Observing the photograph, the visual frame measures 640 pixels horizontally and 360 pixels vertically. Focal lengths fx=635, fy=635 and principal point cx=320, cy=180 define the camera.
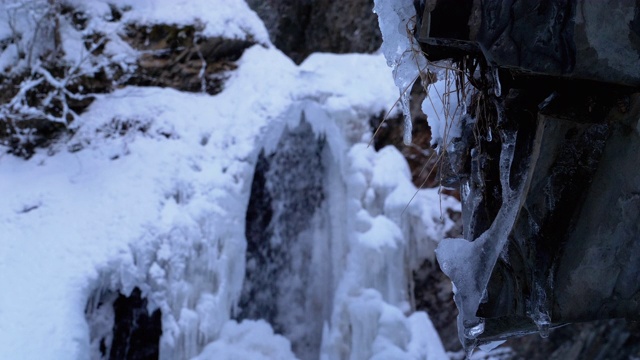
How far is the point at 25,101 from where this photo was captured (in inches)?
198

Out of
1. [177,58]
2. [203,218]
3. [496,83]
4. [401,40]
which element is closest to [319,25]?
[177,58]

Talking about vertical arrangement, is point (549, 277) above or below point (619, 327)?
above

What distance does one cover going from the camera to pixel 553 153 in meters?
1.57

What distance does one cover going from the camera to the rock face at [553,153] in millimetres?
1413

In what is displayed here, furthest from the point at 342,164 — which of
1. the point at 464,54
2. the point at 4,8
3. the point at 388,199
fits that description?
the point at 464,54

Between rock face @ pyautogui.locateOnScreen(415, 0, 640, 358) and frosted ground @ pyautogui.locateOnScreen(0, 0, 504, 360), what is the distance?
9.53 ft

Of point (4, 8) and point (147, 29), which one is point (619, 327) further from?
point (4, 8)

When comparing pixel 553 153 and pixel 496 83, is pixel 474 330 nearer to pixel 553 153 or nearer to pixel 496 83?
pixel 553 153

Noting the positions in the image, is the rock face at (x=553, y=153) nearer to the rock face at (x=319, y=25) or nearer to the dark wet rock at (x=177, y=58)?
the dark wet rock at (x=177, y=58)

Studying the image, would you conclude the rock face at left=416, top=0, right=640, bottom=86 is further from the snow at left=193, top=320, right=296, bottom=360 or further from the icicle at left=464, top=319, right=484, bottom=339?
the snow at left=193, top=320, right=296, bottom=360

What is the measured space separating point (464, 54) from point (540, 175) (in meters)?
0.38

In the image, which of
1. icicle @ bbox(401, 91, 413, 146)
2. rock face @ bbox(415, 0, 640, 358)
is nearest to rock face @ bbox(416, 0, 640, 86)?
rock face @ bbox(415, 0, 640, 358)

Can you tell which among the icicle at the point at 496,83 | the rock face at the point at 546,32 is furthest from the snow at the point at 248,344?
the rock face at the point at 546,32

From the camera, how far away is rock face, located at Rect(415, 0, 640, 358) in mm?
1413
